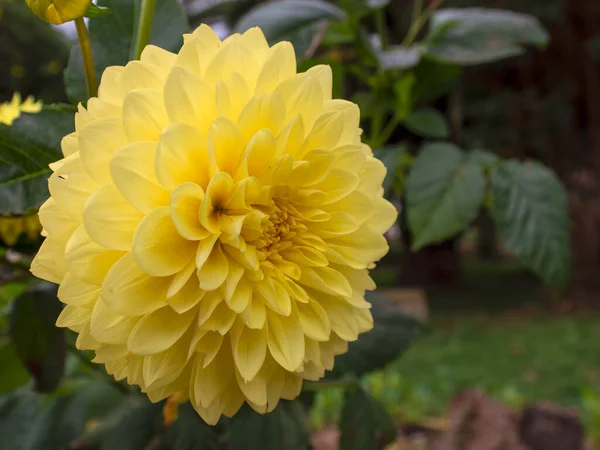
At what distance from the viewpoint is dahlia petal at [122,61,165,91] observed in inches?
12.9

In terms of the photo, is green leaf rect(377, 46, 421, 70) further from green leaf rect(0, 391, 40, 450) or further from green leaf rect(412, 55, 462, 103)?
green leaf rect(0, 391, 40, 450)

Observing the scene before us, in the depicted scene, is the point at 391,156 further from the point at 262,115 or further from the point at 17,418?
the point at 17,418

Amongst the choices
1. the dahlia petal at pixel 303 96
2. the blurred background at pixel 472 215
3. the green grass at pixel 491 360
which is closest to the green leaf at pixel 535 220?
the blurred background at pixel 472 215

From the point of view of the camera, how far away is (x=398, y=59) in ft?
2.24

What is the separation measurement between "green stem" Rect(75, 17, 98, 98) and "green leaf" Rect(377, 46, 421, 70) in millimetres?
366

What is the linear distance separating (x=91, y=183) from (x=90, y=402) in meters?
0.52

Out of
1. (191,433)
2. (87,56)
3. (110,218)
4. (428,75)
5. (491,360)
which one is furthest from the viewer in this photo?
(491,360)

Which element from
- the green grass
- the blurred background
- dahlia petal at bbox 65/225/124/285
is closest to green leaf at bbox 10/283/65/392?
the blurred background

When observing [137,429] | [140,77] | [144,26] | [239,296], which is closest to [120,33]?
[144,26]

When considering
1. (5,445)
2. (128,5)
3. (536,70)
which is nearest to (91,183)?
(128,5)

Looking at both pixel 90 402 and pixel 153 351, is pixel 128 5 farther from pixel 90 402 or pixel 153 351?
pixel 90 402

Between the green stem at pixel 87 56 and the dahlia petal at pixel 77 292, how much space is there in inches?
6.4

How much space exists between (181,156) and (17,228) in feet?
0.83

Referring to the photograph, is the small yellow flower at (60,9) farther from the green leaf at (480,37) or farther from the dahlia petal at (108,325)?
the green leaf at (480,37)
